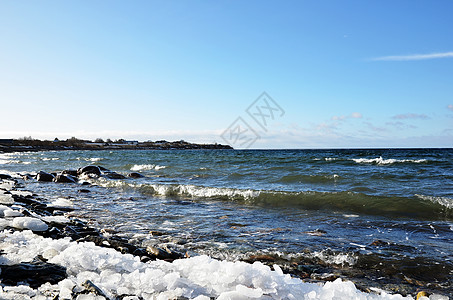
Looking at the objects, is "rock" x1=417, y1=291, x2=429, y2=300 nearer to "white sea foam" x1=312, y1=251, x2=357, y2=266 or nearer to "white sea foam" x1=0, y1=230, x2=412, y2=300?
"white sea foam" x1=0, y1=230, x2=412, y2=300

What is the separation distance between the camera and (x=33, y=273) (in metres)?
2.66

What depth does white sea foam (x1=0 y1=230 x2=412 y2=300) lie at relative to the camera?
2367 millimetres

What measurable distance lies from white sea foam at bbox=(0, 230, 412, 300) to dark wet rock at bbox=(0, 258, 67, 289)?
0.09 metres

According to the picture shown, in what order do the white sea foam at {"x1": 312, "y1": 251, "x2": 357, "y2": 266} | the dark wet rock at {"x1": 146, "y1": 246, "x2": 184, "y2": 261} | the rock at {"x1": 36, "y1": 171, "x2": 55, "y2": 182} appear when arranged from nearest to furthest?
the dark wet rock at {"x1": 146, "y1": 246, "x2": 184, "y2": 261} → the white sea foam at {"x1": 312, "y1": 251, "x2": 357, "y2": 266} → the rock at {"x1": 36, "y1": 171, "x2": 55, "y2": 182}

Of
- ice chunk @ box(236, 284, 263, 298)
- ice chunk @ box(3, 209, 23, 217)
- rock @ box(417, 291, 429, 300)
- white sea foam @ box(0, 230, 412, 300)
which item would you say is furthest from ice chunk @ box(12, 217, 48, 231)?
rock @ box(417, 291, 429, 300)

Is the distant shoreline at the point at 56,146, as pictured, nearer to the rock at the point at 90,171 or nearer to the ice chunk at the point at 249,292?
the rock at the point at 90,171

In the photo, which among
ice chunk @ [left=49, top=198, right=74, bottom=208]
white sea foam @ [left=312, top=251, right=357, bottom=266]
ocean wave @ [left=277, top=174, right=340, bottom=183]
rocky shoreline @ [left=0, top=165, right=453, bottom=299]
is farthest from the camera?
ocean wave @ [left=277, top=174, right=340, bottom=183]

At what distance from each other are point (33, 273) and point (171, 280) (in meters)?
1.23

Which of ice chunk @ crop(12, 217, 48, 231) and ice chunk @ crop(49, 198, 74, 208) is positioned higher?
ice chunk @ crop(12, 217, 48, 231)

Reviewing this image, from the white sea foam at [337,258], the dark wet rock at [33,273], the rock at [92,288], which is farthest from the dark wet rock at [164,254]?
the white sea foam at [337,258]

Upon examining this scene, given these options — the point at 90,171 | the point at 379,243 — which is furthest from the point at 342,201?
the point at 90,171

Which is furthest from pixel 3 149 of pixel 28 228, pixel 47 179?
pixel 28 228

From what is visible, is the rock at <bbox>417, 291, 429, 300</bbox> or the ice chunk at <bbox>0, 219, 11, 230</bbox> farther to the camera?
the ice chunk at <bbox>0, 219, 11, 230</bbox>

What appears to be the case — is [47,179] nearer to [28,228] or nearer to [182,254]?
[28,228]
